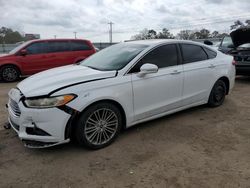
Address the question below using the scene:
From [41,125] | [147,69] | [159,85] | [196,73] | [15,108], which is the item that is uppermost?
[147,69]

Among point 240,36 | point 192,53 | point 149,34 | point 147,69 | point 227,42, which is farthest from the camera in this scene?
point 149,34

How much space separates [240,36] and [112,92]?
7027 mm

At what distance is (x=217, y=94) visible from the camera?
19.2 feet

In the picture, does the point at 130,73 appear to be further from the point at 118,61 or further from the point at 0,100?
the point at 0,100

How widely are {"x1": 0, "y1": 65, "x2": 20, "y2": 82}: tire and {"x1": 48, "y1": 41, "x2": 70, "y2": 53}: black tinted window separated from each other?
62.2 inches

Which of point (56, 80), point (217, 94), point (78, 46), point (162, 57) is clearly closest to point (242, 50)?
point (217, 94)

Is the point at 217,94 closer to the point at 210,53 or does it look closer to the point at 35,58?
the point at 210,53

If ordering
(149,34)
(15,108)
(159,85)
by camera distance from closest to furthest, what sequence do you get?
(15,108)
(159,85)
(149,34)

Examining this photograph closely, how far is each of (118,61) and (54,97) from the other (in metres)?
1.38

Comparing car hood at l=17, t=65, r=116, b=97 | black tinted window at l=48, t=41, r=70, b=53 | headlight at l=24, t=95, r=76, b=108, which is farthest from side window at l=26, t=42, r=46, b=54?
headlight at l=24, t=95, r=76, b=108

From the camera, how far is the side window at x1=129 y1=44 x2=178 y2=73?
451cm

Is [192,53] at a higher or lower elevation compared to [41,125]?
higher

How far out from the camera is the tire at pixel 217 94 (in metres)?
5.72

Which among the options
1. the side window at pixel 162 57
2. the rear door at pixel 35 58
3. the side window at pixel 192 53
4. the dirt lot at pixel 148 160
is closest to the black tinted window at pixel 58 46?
the rear door at pixel 35 58
